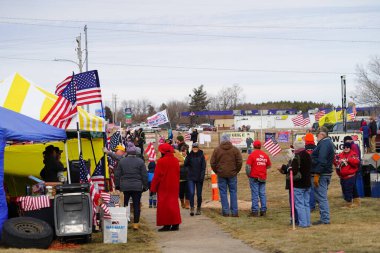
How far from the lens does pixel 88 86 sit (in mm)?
15156

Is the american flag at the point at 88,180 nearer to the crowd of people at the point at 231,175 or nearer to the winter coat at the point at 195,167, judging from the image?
the crowd of people at the point at 231,175

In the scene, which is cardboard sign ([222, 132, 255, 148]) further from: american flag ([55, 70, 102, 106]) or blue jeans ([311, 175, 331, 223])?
blue jeans ([311, 175, 331, 223])

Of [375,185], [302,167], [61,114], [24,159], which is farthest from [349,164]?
[24,159]

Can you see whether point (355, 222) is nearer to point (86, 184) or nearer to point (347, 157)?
point (347, 157)

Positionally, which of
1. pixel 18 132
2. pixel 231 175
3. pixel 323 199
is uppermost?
pixel 18 132

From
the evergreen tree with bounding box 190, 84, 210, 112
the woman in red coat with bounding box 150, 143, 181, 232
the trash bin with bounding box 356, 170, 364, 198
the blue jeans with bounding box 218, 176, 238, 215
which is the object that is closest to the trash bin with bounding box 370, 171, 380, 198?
the trash bin with bounding box 356, 170, 364, 198

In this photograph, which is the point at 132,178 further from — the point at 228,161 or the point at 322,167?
the point at 322,167

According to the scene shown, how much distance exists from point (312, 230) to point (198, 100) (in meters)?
123

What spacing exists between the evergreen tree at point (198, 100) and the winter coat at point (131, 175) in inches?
4737

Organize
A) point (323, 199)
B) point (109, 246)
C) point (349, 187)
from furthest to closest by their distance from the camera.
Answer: point (349, 187) < point (323, 199) < point (109, 246)

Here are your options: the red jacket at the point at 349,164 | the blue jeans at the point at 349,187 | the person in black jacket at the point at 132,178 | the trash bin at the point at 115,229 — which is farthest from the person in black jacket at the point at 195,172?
the trash bin at the point at 115,229

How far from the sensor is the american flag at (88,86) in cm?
1509

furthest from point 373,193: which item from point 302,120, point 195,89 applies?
point 195,89

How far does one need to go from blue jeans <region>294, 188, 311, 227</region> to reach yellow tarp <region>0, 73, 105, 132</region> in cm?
453
